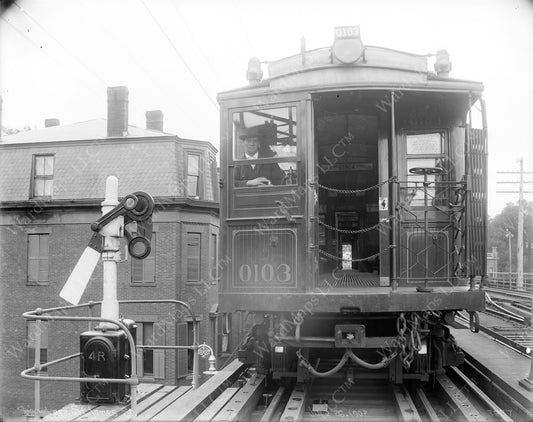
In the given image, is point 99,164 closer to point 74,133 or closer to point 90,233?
point 90,233

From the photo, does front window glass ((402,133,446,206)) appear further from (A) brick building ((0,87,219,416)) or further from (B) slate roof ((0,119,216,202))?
(B) slate roof ((0,119,216,202))

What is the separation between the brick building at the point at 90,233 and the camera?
20203mm

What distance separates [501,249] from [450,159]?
60251mm

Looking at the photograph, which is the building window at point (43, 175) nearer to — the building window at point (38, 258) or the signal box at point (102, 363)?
the building window at point (38, 258)

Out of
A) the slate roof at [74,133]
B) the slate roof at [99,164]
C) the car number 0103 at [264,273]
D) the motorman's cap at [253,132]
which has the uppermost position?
the slate roof at [74,133]

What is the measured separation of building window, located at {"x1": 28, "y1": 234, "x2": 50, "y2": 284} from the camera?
21.4 meters

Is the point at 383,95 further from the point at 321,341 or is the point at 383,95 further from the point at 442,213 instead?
the point at 321,341

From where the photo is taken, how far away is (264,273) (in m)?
6.03

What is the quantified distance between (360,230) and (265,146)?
1494mm

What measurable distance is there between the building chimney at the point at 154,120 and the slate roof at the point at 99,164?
80.6 inches

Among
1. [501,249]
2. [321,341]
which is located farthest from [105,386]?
[501,249]

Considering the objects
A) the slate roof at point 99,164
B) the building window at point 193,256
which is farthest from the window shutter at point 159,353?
the slate roof at point 99,164

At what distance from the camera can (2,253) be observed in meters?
21.2

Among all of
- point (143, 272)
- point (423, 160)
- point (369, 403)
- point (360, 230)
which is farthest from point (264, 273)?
point (143, 272)
